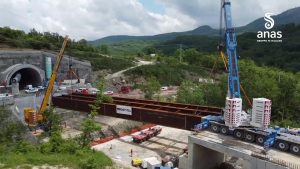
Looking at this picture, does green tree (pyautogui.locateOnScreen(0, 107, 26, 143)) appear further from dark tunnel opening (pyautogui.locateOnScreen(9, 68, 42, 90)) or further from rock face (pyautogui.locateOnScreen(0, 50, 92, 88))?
dark tunnel opening (pyautogui.locateOnScreen(9, 68, 42, 90))

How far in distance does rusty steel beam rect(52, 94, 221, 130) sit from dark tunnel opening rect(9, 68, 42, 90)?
18.5m

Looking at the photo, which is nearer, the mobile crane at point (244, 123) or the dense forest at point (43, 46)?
the mobile crane at point (244, 123)

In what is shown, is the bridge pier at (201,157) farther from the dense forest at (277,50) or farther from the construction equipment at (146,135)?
the dense forest at (277,50)

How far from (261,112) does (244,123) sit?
8.57 feet

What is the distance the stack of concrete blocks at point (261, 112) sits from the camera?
24.8 m

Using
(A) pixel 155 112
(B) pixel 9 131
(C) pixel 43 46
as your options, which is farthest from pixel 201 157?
(C) pixel 43 46

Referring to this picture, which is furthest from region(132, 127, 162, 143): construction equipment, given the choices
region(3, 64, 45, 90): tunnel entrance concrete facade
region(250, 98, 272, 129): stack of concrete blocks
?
region(3, 64, 45, 90): tunnel entrance concrete facade

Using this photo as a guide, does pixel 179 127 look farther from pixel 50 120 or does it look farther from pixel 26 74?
pixel 26 74

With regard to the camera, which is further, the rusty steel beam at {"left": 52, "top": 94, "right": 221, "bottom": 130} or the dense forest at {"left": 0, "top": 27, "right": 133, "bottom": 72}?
the dense forest at {"left": 0, "top": 27, "right": 133, "bottom": 72}

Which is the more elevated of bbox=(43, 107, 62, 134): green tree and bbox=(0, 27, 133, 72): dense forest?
bbox=(0, 27, 133, 72): dense forest

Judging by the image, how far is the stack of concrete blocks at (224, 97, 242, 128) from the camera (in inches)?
1032

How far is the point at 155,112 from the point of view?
3397 centimetres

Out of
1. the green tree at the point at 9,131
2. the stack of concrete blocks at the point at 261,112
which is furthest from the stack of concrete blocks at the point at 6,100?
the stack of concrete blocks at the point at 261,112

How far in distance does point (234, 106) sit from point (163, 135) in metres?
15.4
